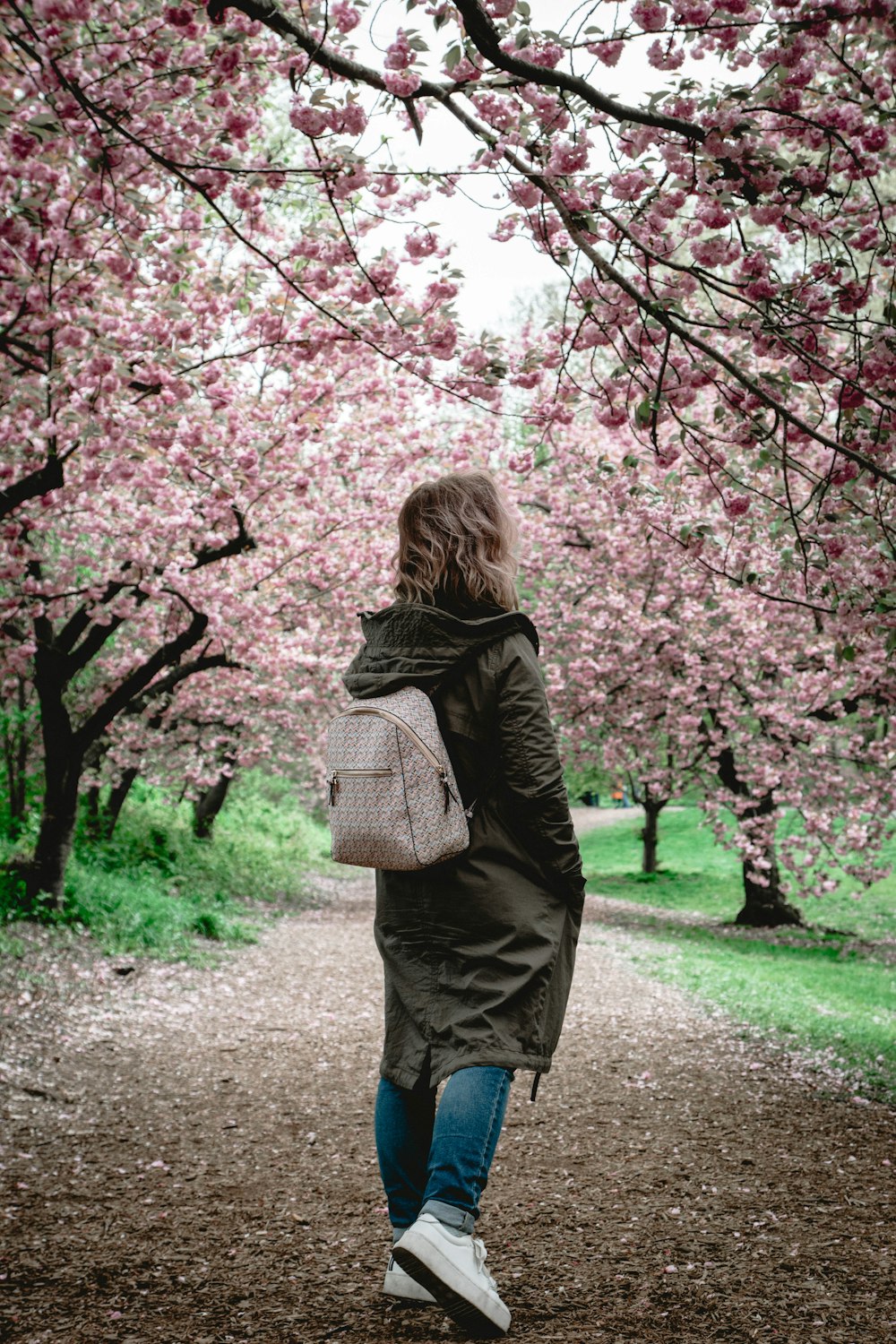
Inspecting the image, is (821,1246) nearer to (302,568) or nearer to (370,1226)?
(370,1226)

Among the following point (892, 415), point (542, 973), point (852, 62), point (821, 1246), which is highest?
point (852, 62)

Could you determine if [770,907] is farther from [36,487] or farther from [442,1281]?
[442,1281]

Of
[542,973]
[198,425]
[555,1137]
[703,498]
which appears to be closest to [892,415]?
[703,498]

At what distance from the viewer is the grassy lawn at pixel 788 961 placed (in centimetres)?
643

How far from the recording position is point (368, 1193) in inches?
139

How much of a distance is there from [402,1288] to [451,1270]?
43 centimetres

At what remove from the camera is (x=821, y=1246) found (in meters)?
2.91

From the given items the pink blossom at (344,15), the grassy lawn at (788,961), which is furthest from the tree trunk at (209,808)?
the pink blossom at (344,15)

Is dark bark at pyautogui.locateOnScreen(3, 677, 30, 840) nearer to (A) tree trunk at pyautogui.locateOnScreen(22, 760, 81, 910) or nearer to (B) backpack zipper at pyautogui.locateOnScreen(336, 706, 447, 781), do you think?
(A) tree trunk at pyautogui.locateOnScreen(22, 760, 81, 910)

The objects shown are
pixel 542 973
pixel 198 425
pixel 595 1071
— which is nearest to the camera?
pixel 542 973

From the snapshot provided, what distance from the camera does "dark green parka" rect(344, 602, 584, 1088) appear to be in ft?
7.36

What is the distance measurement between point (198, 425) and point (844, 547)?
14.5ft

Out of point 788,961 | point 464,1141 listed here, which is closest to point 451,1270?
point 464,1141

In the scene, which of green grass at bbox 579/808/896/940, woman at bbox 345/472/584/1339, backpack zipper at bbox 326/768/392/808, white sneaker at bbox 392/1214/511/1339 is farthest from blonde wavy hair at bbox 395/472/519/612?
green grass at bbox 579/808/896/940
